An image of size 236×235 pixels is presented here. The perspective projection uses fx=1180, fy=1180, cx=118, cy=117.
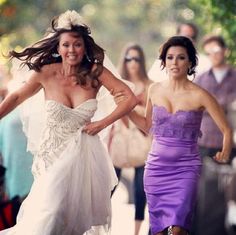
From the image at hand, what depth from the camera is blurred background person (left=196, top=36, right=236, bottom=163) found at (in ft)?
43.4

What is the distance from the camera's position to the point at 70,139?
10398 millimetres

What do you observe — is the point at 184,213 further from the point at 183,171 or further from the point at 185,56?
the point at 185,56

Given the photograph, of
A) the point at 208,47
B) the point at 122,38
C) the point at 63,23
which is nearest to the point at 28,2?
the point at 122,38

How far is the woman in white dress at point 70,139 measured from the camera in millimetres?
10258

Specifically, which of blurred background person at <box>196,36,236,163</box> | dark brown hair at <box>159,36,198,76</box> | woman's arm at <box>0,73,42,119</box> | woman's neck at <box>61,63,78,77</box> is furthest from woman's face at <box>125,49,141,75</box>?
woman's neck at <box>61,63,78,77</box>

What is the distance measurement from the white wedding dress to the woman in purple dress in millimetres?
455

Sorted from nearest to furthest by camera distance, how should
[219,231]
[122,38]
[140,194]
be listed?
1. [219,231]
2. [140,194]
3. [122,38]

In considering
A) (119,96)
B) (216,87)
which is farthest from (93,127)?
(216,87)

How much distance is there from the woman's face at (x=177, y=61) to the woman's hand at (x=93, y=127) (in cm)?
79

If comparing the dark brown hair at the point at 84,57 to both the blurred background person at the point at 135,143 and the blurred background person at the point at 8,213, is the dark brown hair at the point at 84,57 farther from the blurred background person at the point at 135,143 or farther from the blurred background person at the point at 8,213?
the blurred background person at the point at 135,143

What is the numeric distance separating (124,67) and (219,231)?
459cm

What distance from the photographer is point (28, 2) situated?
110 ft

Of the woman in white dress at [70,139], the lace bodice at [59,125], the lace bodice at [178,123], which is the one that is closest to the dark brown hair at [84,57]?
the woman in white dress at [70,139]

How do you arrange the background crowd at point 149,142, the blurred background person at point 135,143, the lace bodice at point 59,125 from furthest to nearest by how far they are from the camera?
the blurred background person at point 135,143, the lace bodice at point 59,125, the background crowd at point 149,142
